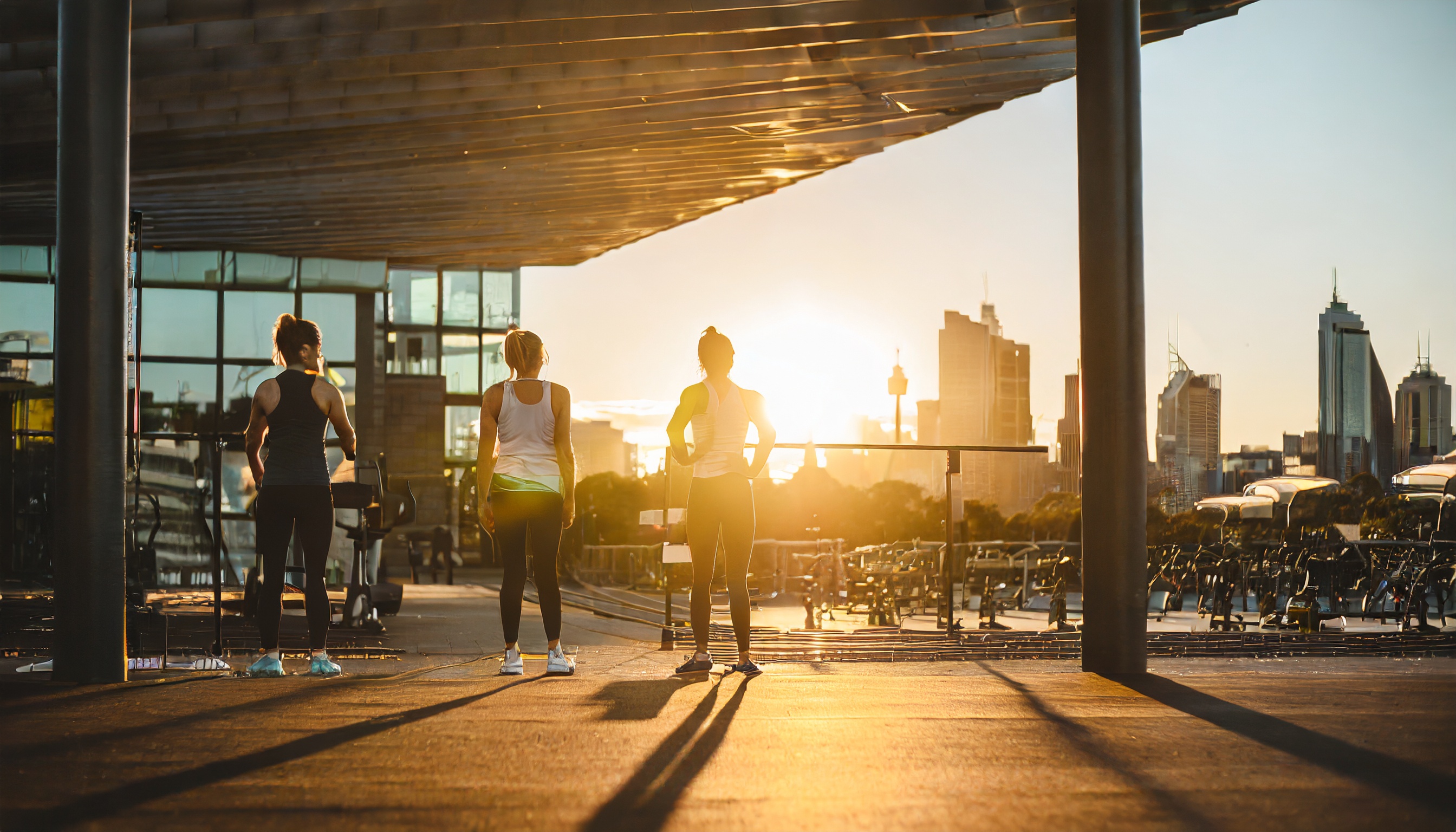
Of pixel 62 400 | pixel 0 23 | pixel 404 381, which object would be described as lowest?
pixel 62 400

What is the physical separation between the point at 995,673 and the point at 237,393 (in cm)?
1642

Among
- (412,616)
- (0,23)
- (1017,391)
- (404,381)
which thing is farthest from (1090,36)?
(1017,391)

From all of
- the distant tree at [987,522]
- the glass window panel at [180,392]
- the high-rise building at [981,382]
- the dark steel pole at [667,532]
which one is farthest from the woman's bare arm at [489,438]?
the high-rise building at [981,382]

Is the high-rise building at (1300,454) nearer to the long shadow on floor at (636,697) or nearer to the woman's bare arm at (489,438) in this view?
the long shadow on floor at (636,697)

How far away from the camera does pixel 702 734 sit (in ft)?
11.1

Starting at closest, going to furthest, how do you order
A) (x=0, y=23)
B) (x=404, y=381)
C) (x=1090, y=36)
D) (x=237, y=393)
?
1. (x=1090, y=36)
2. (x=0, y=23)
3. (x=237, y=393)
4. (x=404, y=381)

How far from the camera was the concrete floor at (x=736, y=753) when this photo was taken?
8.04ft

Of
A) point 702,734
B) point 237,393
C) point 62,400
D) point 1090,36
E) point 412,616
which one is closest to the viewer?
point 702,734

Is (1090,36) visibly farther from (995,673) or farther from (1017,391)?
(1017,391)

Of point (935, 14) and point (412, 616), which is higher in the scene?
point (935, 14)

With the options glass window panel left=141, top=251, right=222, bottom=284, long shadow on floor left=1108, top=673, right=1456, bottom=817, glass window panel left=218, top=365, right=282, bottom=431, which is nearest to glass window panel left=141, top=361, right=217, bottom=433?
glass window panel left=218, top=365, right=282, bottom=431

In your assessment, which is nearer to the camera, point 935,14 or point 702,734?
point 702,734

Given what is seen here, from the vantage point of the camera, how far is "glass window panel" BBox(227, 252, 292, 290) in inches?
747

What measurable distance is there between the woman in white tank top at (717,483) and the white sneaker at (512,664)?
0.70 m
